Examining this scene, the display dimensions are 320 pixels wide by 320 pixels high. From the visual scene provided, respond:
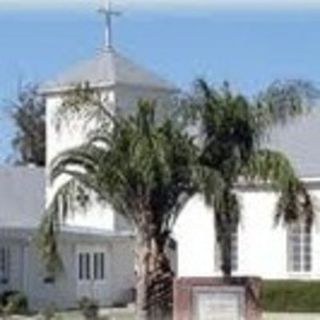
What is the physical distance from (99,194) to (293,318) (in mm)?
8611

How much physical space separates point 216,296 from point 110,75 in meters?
27.2

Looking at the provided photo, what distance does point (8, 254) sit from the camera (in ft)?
182

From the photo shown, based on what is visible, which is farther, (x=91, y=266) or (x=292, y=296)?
(x=91, y=266)

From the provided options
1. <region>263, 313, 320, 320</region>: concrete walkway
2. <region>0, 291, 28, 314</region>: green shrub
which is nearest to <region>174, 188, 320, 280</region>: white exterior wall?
<region>263, 313, 320, 320</region>: concrete walkway

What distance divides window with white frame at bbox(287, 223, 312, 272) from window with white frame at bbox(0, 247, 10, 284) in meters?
10.6

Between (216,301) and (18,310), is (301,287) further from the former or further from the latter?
(216,301)

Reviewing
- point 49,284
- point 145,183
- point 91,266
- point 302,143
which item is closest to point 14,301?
point 49,284

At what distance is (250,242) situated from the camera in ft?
171

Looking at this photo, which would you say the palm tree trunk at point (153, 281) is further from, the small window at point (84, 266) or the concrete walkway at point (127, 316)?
the small window at point (84, 266)

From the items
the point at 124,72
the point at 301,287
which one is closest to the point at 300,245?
the point at 301,287

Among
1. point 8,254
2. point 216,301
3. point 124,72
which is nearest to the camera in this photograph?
point 216,301

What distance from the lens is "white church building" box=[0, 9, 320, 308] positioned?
2019 inches

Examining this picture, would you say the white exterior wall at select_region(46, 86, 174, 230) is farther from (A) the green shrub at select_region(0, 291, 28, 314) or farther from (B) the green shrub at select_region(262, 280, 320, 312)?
(B) the green shrub at select_region(262, 280, 320, 312)

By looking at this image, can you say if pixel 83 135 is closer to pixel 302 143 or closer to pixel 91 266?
pixel 91 266
